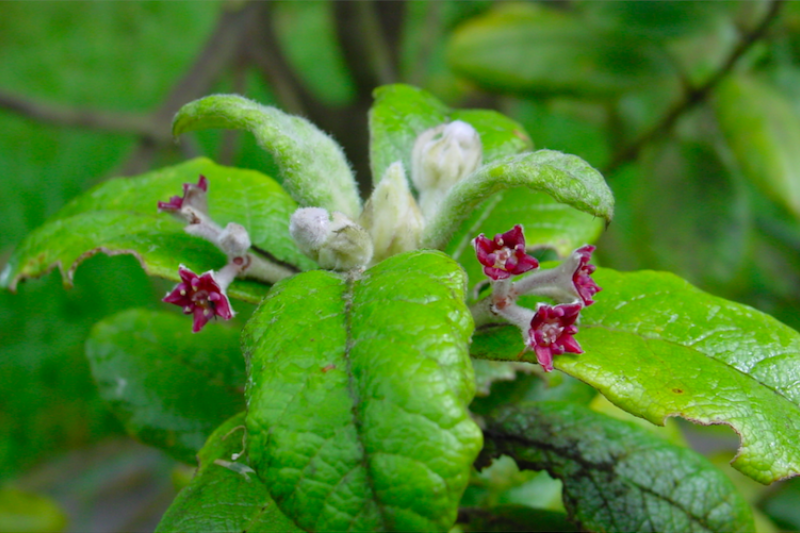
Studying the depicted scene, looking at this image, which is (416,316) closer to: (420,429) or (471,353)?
(420,429)

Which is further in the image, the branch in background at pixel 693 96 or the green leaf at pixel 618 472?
the branch in background at pixel 693 96

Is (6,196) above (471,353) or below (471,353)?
below

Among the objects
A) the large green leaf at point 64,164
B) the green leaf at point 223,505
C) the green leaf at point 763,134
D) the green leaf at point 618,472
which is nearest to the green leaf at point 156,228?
the green leaf at point 223,505

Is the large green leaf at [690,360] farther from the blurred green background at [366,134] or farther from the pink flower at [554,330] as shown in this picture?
the blurred green background at [366,134]

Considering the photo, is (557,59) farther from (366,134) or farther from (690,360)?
(690,360)

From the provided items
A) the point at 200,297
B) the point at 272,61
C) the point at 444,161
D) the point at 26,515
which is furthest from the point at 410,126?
the point at 272,61

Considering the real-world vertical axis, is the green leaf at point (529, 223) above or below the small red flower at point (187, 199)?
below

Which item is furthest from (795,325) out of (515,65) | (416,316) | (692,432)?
(416,316)
